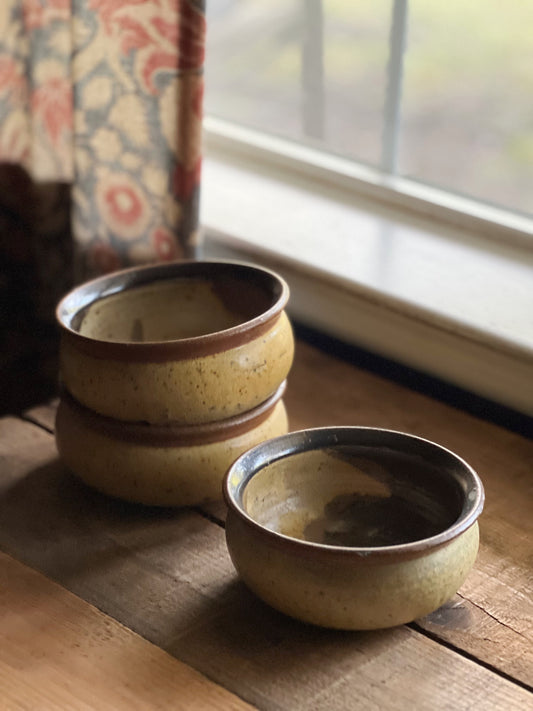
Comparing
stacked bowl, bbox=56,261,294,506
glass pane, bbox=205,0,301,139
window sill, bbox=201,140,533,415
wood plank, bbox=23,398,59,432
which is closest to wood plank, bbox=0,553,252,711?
stacked bowl, bbox=56,261,294,506

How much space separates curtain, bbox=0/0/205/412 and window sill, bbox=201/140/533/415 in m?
0.13

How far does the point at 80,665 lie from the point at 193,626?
0.25 feet

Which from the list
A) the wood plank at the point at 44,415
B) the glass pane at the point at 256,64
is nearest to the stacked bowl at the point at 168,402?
the wood plank at the point at 44,415

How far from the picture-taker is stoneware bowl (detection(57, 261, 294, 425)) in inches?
27.5

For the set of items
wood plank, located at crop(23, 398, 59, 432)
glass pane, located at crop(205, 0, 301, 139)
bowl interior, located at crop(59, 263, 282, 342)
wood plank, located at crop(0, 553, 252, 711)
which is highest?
glass pane, located at crop(205, 0, 301, 139)

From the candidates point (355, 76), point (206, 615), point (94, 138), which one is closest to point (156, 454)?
point (206, 615)

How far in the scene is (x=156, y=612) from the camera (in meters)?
0.65

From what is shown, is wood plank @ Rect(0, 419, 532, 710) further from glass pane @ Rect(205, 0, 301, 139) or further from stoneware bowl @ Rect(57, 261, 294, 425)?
glass pane @ Rect(205, 0, 301, 139)

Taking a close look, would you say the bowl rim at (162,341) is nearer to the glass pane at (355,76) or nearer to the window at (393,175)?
the window at (393,175)

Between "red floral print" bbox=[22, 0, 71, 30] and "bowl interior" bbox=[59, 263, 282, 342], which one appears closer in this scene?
"bowl interior" bbox=[59, 263, 282, 342]

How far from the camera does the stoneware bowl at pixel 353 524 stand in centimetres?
58

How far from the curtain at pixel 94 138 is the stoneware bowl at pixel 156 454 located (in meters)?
0.29

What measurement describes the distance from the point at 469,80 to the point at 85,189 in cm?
43

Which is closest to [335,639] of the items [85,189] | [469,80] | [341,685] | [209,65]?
[341,685]
